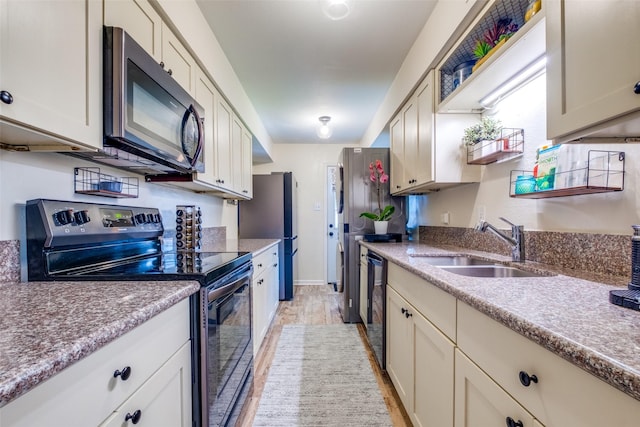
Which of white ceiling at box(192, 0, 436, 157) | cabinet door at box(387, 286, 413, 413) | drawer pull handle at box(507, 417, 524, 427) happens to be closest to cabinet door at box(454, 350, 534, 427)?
drawer pull handle at box(507, 417, 524, 427)

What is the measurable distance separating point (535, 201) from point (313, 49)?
1874 mm

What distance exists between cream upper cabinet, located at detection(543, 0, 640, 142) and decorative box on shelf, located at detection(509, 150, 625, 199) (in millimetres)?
277

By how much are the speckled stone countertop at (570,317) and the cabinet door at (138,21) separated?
1.56 meters

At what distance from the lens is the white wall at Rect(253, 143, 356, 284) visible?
4.91 m

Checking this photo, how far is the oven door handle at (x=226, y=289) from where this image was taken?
114 centimetres

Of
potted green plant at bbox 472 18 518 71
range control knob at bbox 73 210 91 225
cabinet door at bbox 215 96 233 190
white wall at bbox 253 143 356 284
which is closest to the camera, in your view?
range control knob at bbox 73 210 91 225

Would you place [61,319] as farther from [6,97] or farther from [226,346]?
[226,346]

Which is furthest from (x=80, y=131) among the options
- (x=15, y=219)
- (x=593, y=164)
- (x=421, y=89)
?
(x=421, y=89)

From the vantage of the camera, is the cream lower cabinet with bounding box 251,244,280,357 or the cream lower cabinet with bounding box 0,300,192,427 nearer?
the cream lower cabinet with bounding box 0,300,192,427

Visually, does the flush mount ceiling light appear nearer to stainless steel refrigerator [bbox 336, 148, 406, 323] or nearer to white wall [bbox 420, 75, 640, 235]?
white wall [bbox 420, 75, 640, 235]

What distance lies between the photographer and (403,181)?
262 cm

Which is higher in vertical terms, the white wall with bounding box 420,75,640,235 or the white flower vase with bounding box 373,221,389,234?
the white wall with bounding box 420,75,640,235

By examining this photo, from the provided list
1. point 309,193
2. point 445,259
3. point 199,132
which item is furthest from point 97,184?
point 309,193

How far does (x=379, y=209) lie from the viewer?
3.12m
